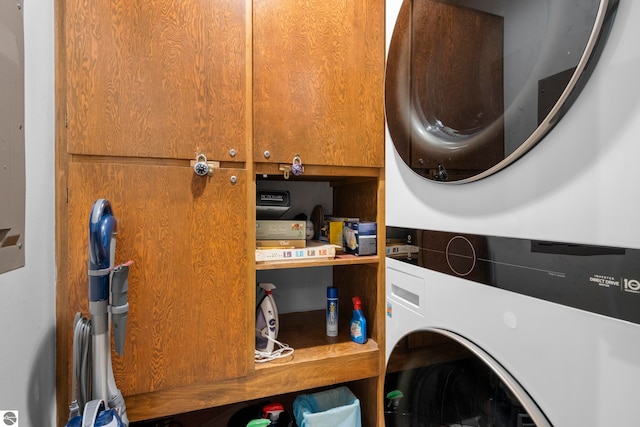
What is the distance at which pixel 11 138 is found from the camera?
498 millimetres

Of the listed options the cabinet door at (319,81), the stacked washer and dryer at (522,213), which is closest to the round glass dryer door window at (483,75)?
the stacked washer and dryer at (522,213)

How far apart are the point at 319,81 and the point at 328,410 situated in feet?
3.91

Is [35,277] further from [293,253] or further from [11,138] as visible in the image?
[293,253]

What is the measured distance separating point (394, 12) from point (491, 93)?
61cm

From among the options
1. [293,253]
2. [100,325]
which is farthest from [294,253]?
[100,325]

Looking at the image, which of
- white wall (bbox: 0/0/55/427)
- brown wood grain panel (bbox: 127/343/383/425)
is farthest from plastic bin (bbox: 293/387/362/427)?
white wall (bbox: 0/0/55/427)

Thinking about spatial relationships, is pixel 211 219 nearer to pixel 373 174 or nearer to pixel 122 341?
pixel 122 341

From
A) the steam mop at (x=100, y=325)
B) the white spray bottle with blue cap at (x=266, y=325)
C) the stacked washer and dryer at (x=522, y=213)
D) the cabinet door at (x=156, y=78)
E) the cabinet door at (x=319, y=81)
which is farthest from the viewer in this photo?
the white spray bottle with blue cap at (x=266, y=325)

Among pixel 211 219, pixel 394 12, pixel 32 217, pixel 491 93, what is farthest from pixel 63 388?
pixel 394 12

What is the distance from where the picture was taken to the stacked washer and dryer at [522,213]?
1.56ft

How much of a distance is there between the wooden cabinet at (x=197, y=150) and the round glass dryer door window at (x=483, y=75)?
229 millimetres

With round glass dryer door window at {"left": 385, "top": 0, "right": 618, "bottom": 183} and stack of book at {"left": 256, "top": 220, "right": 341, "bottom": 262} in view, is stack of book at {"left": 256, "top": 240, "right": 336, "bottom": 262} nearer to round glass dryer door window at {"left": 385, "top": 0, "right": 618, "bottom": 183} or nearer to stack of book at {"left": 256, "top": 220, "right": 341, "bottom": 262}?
stack of book at {"left": 256, "top": 220, "right": 341, "bottom": 262}

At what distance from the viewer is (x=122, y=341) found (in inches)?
30.6

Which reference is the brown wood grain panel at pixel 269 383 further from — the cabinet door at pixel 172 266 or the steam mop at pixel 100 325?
the steam mop at pixel 100 325
